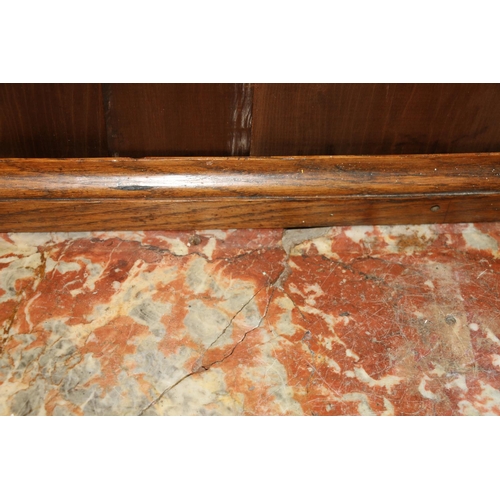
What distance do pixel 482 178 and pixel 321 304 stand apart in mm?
430

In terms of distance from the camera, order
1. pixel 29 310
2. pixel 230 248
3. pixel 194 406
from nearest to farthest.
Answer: pixel 194 406, pixel 29 310, pixel 230 248

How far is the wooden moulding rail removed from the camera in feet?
3.51

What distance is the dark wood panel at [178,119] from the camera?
1034mm

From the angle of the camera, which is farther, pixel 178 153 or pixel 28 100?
pixel 178 153

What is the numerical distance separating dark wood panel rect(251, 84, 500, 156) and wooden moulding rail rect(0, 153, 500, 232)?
0.06 m

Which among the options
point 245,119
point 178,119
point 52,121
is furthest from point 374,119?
point 52,121

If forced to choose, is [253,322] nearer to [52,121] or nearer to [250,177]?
[250,177]

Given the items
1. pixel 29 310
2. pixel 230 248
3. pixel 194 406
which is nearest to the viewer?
pixel 194 406

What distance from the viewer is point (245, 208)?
1135 millimetres

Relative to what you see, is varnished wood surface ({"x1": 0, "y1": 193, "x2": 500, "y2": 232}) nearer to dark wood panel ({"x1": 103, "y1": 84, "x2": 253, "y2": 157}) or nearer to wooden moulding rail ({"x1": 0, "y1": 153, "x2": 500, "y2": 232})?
wooden moulding rail ({"x1": 0, "y1": 153, "x2": 500, "y2": 232})

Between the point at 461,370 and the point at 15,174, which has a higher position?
the point at 15,174

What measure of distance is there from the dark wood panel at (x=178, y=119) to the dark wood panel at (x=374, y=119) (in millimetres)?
40

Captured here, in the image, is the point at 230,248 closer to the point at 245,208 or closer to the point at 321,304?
the point at 245,208

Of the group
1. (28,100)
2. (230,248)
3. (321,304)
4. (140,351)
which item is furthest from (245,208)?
(28,100)
